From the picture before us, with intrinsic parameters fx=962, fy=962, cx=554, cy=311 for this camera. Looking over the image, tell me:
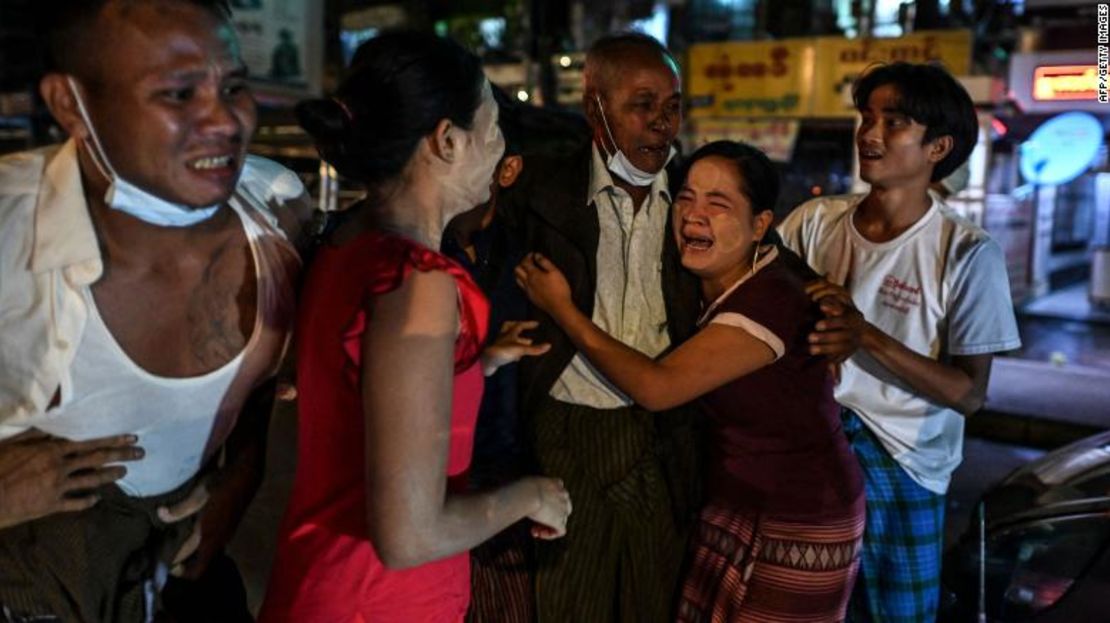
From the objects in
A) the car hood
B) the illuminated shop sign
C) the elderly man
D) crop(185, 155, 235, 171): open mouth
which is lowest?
the car hood

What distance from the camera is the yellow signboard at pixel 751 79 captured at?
40.4 feet

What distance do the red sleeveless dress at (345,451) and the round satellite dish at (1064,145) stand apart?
11.0 metres

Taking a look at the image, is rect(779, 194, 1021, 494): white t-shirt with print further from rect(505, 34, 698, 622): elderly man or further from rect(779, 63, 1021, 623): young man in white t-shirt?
rect(505, 34, 698, 622): elderly man

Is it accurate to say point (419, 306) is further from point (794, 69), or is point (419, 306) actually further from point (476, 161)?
point (794, 69)

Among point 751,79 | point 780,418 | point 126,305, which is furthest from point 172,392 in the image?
point 751,79

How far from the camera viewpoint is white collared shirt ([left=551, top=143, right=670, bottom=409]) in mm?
2539

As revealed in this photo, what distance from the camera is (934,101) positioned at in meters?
2.82

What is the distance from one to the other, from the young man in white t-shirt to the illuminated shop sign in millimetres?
9546

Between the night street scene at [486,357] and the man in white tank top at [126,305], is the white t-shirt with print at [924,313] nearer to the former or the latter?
the night street scene at [486,357]

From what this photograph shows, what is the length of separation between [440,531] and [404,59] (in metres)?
0.81

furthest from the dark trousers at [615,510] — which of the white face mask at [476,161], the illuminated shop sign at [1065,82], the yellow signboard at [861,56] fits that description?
the illuminated shop sign at [1065,82]

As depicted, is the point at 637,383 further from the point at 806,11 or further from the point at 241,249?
the point at 806,11

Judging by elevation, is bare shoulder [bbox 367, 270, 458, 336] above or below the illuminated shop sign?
below

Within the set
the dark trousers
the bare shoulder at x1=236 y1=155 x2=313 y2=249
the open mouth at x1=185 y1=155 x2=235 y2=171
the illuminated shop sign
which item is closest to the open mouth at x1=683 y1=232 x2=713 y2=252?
the dark trousers
